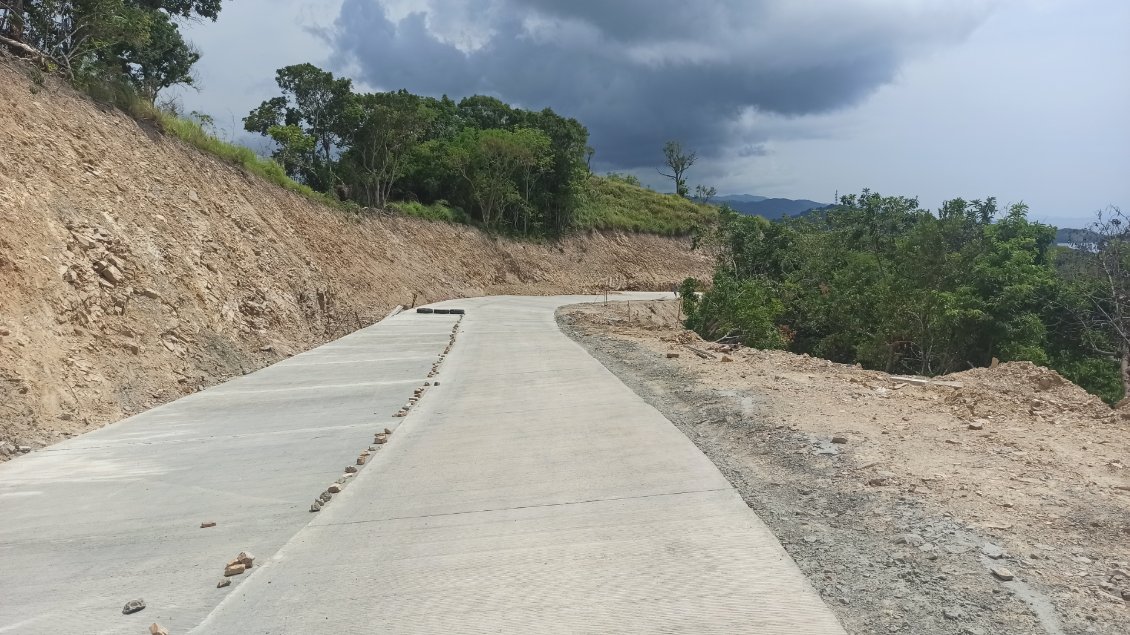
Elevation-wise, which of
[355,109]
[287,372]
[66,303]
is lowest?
[287,372]

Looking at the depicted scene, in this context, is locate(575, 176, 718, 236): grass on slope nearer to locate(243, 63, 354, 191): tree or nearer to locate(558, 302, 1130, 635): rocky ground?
locate(243, 63, 354, 191): tree

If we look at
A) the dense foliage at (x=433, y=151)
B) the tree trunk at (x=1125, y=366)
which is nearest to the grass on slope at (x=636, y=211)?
the dense foliage at (x=433, y=151)

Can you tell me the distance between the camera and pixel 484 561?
484 cm

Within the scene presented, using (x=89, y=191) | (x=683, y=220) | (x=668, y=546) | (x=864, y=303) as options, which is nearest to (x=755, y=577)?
(x=668, y=546)

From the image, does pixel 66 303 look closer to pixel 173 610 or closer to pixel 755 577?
pixel 173 610

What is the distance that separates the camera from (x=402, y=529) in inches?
219

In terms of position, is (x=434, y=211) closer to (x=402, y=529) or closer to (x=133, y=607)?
(x=402, y=529)

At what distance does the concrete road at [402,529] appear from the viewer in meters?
4.18

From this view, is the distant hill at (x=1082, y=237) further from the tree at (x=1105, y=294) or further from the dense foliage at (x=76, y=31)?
the dense foliage at (x=76, y=31)

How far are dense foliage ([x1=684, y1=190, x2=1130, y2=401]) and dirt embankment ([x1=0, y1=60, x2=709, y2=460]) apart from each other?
545 inches

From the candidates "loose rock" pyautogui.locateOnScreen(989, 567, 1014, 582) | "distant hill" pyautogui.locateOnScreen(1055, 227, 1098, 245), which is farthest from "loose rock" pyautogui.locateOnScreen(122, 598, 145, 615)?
"distant hill" pyautogui.locateOnScreen(1055, 227, 1098, 245)

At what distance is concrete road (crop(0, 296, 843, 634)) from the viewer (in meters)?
4.18

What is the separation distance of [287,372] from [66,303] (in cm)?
415

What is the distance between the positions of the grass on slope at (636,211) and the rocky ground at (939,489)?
153 feet
